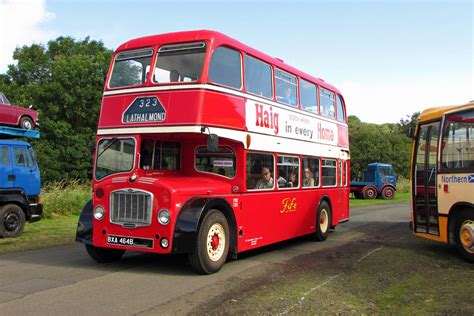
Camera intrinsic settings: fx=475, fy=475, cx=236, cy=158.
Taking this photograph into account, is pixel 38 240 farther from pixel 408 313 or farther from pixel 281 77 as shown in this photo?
pixel 408 313

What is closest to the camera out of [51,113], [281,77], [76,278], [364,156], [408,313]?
[408,313]

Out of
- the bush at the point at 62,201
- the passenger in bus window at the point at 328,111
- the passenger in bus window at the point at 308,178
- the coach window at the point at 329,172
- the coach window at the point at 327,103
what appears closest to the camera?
the passenger in bus window at the point at 308,178

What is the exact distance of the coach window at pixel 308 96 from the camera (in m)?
11.7

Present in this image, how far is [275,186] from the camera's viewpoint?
1012cm

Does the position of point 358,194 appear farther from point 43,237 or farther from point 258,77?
point 258,77

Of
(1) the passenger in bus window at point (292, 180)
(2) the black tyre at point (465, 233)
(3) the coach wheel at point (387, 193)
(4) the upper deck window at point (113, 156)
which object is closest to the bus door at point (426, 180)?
(2) the black tyre at point (465, 233)

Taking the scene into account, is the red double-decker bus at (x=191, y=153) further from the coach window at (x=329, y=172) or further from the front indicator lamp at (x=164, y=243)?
the coach window at (x=329, y=172)

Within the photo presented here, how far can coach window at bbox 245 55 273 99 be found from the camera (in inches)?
364

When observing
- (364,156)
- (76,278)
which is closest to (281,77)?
(76,278)

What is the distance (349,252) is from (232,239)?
3.09m

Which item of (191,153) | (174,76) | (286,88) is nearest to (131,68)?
(174,76)

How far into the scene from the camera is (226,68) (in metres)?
8.60

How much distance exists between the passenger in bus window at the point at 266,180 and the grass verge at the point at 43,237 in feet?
16.8

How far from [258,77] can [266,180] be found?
211 cm
